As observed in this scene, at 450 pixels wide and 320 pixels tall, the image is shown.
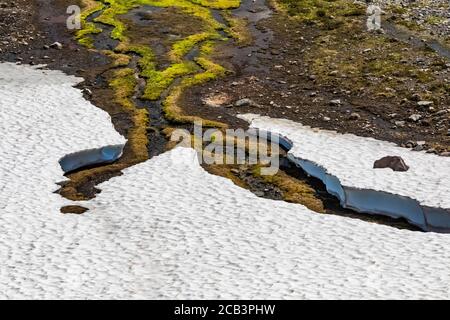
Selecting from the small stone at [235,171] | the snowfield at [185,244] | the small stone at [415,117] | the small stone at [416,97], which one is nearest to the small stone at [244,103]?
the snowfield at [185,244]

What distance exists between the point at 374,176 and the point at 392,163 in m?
1.60

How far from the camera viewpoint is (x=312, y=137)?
3772cm

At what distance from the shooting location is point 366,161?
112ft

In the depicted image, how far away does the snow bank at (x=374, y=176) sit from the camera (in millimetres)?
29641

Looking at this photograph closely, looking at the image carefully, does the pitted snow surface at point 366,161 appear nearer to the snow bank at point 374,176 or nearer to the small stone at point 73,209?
the snow bank at point 374,176

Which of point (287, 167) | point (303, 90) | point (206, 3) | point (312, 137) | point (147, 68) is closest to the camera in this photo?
point (287, 167)

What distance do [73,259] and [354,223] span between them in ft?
37.9

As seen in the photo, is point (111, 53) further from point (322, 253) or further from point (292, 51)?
point (322, 253)

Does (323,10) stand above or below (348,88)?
below

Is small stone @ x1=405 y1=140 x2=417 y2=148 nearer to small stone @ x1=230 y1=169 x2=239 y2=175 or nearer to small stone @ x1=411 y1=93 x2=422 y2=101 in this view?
small stone @ x1=411 y1=93 x2=422 y2=101

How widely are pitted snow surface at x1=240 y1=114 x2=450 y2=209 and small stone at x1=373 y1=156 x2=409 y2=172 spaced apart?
30 centimetres

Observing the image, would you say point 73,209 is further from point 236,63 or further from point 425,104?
point 236,63

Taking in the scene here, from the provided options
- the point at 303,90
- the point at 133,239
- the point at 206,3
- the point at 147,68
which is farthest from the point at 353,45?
the point at 133,239

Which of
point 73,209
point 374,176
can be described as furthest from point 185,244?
point 374,176
